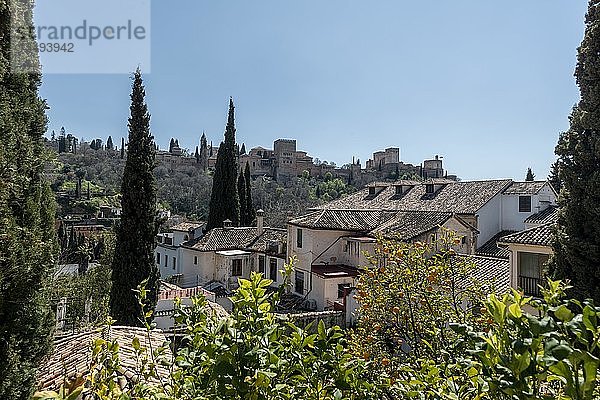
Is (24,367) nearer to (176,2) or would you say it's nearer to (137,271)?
(176,2)

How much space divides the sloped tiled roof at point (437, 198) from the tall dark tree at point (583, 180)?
15450 mm

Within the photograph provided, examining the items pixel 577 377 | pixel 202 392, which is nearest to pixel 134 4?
pixel 202 392

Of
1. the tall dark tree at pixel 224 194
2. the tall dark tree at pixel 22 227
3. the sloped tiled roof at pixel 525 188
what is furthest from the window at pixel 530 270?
the tall dark tree at pixel 224 194

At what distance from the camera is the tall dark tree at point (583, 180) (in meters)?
8.35

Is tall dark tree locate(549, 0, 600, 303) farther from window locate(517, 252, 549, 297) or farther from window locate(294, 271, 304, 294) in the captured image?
window locate(294, 271, 304, 294)

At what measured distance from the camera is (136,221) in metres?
13.8

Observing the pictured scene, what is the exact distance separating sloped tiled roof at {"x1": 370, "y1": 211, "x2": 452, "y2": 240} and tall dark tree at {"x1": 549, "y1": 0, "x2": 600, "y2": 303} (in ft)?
28.9

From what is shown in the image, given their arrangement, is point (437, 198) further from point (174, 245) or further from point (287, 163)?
point (287, 163)

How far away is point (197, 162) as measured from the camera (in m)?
74.6

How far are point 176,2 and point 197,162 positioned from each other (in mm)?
68981

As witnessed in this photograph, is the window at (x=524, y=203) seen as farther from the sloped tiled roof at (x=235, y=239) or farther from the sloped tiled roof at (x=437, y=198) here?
the sloped tiled roof at (x=235, y=239)

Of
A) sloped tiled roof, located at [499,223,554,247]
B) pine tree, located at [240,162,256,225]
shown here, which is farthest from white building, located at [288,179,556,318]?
pine tree, located at [240,162,256,225]

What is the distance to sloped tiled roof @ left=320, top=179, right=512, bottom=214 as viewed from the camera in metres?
25.0

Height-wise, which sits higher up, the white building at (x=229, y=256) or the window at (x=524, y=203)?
the window at (x=524, y=203)
